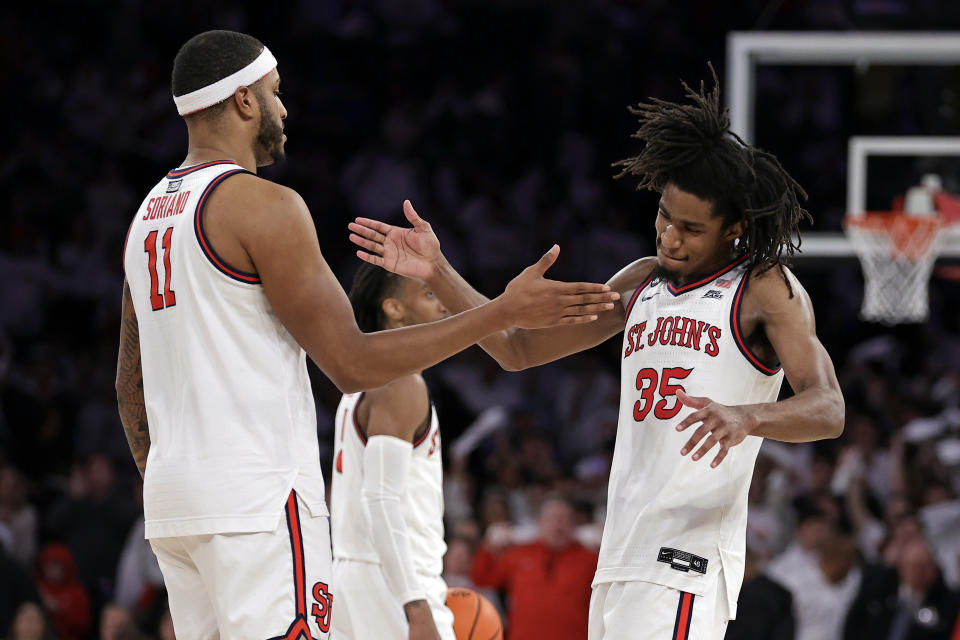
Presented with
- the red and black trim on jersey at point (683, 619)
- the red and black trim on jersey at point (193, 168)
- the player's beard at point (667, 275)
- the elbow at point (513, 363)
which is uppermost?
the red and black trim on jersey at point (193, 168)

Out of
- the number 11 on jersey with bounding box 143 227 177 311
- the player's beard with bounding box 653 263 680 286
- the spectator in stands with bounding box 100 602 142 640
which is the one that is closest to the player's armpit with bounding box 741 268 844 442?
the player's beard with bounding box 653 263 680 286

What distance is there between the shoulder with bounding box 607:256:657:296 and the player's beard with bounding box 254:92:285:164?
134 cm

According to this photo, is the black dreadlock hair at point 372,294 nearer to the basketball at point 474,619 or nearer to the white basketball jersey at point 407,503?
the white basketball jersey at point 407,503

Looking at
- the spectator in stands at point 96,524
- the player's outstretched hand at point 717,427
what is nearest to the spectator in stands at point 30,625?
the spectator in stands at point 96,524

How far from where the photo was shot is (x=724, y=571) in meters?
3.85

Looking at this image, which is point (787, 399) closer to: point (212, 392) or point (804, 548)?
point (212, 392)

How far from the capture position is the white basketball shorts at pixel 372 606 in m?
5.00

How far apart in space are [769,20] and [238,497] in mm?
6734

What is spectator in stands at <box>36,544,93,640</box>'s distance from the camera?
9.38 meters

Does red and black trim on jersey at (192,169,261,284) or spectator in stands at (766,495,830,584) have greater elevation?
red and black trim on jersey at (192,169,261,284)

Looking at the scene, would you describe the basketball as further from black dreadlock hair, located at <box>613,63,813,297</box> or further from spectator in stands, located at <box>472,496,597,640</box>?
spectator in stands, located at <box>472,496,597,640</box>

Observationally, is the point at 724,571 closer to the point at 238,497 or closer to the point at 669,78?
the point at 238,497

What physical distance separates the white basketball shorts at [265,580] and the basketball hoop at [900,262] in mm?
5336

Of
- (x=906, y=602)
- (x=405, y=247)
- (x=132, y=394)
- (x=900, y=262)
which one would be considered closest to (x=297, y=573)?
(x=132, y=394)
